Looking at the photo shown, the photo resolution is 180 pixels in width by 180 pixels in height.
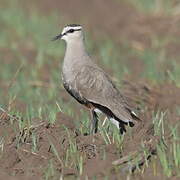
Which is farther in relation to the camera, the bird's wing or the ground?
the bird's wing

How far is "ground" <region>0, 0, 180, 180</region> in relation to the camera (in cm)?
480

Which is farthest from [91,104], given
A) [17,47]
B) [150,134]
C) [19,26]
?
[19,26]

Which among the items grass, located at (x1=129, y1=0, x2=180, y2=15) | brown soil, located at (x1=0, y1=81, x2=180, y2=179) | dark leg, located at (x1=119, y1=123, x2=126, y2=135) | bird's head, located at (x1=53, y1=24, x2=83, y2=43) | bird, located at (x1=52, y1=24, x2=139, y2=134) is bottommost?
brown soil, located at (x1=0, y1=81, x2=180, y2=179)

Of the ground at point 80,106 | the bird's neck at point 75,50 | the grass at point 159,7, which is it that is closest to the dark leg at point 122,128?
the ground at point 80,106

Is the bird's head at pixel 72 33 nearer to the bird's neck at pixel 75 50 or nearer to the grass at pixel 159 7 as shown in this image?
the bird's neck at pixel 75 50

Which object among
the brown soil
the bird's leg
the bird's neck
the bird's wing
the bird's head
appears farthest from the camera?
the bird's head

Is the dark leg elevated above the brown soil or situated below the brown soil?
above

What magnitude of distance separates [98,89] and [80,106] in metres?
1.75

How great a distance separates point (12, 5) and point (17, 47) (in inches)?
144

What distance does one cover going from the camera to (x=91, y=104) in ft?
19.9

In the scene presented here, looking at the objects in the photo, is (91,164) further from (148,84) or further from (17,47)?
(17,47)

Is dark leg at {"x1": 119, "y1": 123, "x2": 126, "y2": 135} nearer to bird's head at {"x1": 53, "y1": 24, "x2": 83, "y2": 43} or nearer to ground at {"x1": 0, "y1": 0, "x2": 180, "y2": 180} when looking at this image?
ground at {"x1": 0, "y1": 0, "x2": 180, "y2": 180}

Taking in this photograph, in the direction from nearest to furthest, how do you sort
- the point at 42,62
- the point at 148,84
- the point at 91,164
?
the point at 91,164
the point at 148,84
the point at 42,62

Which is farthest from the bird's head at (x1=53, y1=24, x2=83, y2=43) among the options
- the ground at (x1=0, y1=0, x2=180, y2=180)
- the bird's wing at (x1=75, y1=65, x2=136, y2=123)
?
the ground at (x1=0, y1=0, x2=180, y2=180)
